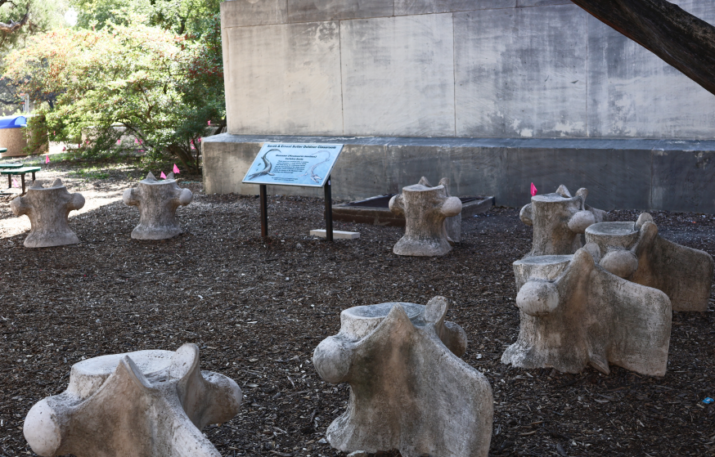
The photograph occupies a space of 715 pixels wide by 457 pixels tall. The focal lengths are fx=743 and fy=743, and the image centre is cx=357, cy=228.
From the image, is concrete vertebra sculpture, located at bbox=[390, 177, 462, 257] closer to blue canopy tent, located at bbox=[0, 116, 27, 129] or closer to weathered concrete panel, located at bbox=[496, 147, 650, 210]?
weathered concrete panel, located at bbox=[496, 147, 650, 210]

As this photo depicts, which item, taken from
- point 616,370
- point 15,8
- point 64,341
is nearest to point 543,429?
point 616,370

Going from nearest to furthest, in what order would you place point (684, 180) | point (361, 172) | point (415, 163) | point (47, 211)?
point (47, 211) → point (684, 180) → point (415, 163) → point (361, 172)

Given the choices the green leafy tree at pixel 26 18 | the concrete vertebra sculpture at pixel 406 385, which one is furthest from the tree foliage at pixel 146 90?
the green leafy tree at pixel 26 18

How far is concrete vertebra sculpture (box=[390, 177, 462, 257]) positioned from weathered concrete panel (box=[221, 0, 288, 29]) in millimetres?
5340

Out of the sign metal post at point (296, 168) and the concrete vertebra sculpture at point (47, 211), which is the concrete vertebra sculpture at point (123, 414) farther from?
the concrete vertebra sculpture at point (47, 211)

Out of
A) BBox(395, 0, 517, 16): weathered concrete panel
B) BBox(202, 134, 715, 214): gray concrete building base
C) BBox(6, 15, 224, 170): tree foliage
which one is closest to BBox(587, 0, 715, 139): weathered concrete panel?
BBox(202, 134, 715, 214): gray concrete building base

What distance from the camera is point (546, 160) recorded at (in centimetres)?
957

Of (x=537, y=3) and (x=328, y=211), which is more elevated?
(x=537, y=3)

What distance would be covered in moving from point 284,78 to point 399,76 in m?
2.07

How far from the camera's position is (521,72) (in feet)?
32.3

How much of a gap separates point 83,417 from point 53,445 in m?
0.14

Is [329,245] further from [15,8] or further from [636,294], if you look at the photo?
[15,8]

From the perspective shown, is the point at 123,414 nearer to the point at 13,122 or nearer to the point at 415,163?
the point at 415,163

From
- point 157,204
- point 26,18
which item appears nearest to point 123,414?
point 157,204
